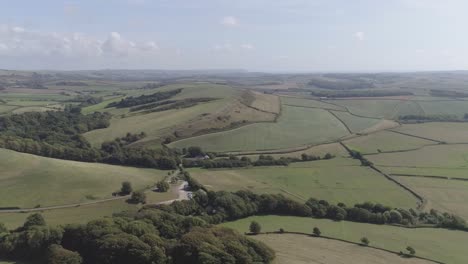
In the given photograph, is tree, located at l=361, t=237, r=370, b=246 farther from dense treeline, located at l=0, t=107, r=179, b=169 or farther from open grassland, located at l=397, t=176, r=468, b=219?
dense treeline, located at l=0, t=107, r=179, b=169

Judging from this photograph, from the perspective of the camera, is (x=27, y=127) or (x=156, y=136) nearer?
(x=156, y=136)

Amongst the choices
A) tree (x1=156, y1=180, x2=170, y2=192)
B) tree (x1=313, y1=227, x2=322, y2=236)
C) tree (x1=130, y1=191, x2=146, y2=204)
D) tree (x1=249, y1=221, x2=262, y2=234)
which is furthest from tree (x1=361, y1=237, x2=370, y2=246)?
tree (x1=156, y1=180, x2=170, y2=192)

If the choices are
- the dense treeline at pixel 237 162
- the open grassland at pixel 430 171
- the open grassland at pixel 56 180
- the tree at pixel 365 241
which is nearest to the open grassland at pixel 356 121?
the open grassland at pixel 430 171

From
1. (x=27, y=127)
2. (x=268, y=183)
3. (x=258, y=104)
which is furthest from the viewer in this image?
(x=258, y=104)

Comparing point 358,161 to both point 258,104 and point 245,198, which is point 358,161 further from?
point 258,104

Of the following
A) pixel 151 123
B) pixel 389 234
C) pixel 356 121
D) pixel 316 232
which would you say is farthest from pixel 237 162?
pixel 356 121

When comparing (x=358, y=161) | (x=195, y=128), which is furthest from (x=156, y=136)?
(x=358, y=161)
